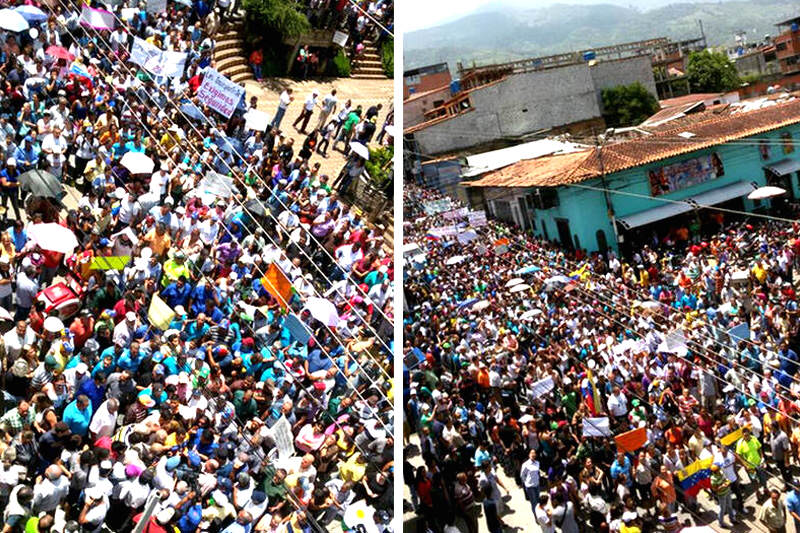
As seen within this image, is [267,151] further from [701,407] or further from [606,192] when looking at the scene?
[606,192]

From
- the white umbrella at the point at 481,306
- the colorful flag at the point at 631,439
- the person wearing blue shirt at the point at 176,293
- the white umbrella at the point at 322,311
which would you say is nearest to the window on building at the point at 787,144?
the white umbrella at the point at 481,306

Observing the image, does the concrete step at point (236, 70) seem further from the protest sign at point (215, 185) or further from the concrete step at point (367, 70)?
the protest sign at point (215, 185)

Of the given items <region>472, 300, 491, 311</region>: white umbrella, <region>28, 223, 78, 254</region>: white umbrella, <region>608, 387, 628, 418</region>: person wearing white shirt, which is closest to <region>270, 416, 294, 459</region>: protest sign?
<region>28, 223, 78, 254</region>: white umbrella

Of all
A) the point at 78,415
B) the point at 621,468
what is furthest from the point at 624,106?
the point at 78,415

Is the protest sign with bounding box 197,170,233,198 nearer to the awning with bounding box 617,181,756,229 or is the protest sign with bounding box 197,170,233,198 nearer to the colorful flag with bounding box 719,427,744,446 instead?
the colorful flag with bounding box 719,427,744,446

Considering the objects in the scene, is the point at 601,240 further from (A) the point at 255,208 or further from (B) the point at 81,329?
Result: (B) the point at 81,329

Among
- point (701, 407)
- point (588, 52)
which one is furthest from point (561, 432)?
point (588, 52)
